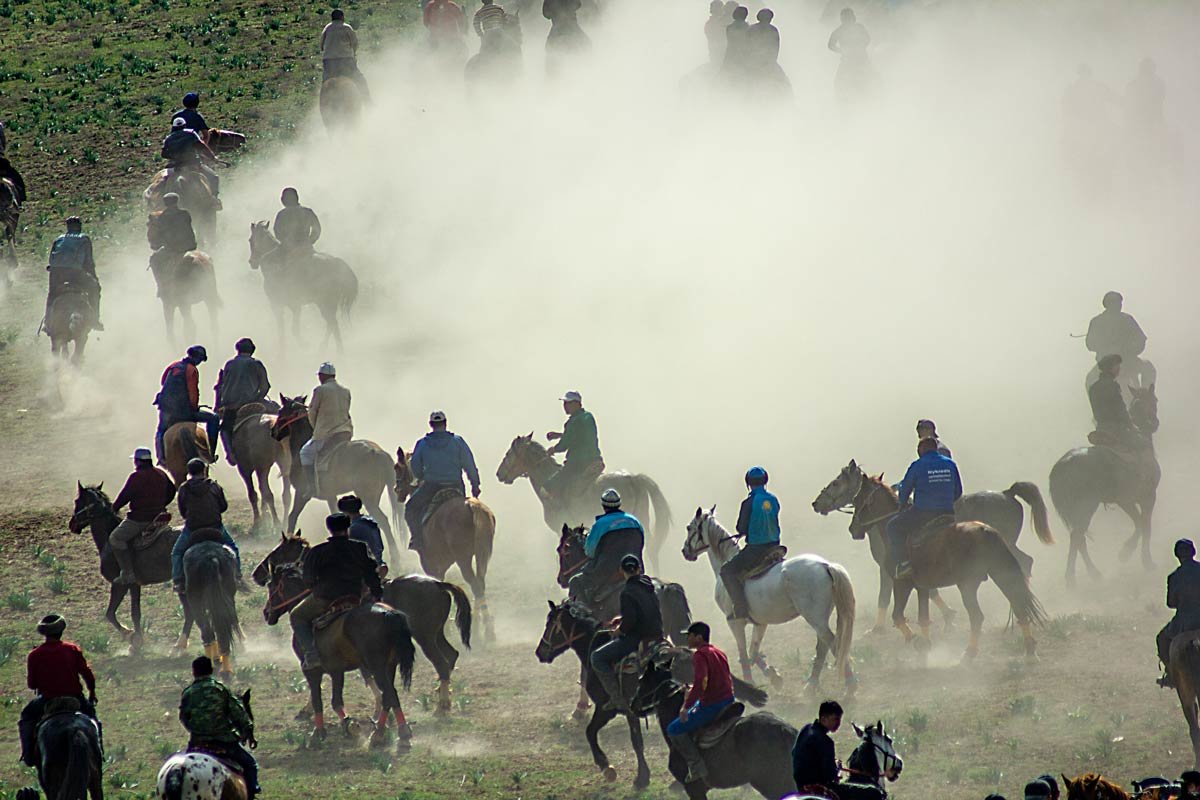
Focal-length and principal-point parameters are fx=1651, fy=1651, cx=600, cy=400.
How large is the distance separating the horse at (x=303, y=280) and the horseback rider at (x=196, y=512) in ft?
46.6

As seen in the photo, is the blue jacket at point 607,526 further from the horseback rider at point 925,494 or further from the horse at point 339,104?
the horse at point 339,104

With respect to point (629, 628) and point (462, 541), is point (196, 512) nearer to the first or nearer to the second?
point (462, 541)

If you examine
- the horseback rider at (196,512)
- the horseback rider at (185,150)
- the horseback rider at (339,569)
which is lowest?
the horseback rider at (339,569)

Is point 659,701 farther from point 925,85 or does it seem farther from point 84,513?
point 925,85

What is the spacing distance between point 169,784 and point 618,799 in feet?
16.6

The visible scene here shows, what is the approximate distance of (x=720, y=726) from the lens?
50.6 ft

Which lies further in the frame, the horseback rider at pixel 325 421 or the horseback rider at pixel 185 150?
the horseback rider at pixel 185 150

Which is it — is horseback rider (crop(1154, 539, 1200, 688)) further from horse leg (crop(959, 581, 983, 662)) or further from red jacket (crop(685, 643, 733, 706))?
red jacket (crop(685, 643, 733, 706))

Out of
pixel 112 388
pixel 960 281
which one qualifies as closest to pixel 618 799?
pixel 112 388

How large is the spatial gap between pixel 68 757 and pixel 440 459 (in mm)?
8838

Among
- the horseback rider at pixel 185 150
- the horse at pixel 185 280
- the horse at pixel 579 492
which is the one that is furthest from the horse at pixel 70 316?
the horse at pixel 579 492

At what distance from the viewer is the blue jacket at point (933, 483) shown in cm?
2147

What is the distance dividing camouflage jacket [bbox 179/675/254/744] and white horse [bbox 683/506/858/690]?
7438 mm

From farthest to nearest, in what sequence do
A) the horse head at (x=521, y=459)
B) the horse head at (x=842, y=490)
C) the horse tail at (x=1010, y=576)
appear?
1. the horse head at (x=521, y=459)
2. the horse head at (x=842, y=490)
3. the horse tail at (x=1010, y=576)
